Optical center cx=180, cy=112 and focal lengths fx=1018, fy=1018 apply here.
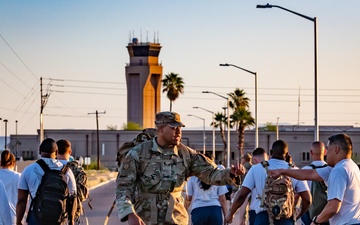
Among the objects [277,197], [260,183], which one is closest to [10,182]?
[260,183]

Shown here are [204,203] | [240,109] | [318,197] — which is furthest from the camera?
[240,109]

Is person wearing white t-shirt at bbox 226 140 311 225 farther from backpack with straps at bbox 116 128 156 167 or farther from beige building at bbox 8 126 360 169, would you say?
beige building at bbox 8 126 360 169

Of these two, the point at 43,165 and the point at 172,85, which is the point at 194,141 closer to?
the point at 172,85

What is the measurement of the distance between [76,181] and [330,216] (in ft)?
19.7

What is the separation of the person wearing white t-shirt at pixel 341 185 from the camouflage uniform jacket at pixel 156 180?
991 mm

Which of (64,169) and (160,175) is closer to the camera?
(160,175)

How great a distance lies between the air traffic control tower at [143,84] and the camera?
523 ft

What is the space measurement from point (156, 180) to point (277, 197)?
132 inches

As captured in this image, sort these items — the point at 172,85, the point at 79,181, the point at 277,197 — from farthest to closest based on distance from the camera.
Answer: the point at 172,85, the point at 79,181, the point at 277,197

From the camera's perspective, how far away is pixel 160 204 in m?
10.1

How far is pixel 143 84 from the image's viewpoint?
6270 inches

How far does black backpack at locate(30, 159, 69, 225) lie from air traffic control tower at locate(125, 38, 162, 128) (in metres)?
144

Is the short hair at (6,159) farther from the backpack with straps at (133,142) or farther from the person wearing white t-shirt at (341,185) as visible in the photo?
the person wearing white t-shirt at (341,185)

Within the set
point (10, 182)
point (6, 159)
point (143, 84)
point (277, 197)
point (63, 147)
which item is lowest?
point (277, 197)
